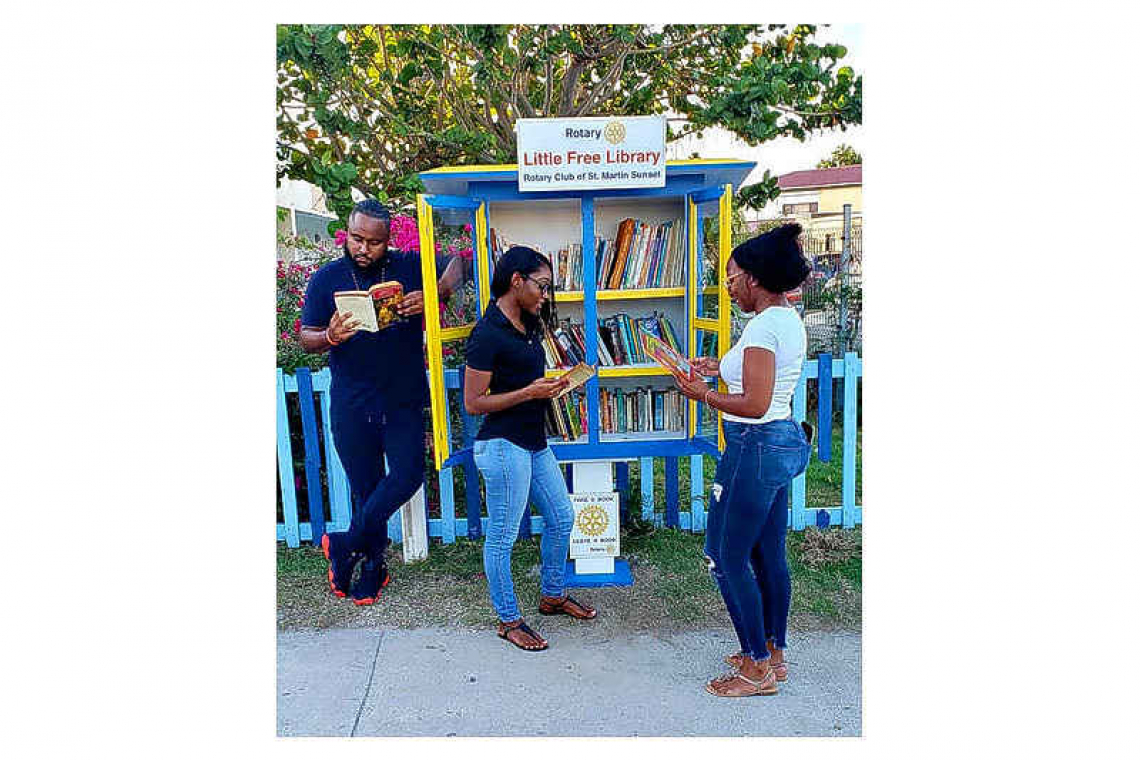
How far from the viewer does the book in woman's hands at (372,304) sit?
386cm

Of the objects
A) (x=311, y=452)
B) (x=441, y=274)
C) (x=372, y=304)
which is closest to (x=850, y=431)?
(x=441, y=274)

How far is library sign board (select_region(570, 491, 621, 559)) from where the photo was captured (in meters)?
4.24

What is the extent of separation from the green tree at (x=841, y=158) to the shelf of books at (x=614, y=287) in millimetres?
796

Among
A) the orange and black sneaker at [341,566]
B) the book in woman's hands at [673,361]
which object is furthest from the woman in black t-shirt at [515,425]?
the orange and black sneaker at [341,566]

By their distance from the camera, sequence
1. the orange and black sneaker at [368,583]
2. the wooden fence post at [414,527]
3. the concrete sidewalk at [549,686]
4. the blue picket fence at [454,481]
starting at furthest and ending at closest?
the blue picket fence at [454,481] < the wooden fence post at [414,527] < the orange and black sneaker at [368,583] < the concrete sidewalk at [549,686]

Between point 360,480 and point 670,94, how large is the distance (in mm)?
2599

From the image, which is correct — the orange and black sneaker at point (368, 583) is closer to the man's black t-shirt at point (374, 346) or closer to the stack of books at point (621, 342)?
the man's black t-shirt at point (374, 346)

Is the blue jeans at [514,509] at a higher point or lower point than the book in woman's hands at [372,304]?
lower

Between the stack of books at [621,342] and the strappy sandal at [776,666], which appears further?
the stack of books at [621,342]

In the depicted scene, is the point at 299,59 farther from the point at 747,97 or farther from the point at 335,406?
the point at 747,97

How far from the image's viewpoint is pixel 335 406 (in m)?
4.12

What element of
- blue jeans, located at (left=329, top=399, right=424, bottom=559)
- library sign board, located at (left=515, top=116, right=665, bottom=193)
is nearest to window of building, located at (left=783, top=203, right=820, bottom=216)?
library sign board, located at (left=515, top=116, right=665, bottom=193)

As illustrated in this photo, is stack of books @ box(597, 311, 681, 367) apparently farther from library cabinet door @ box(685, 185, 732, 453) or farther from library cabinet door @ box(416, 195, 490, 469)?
library cabinet door @ box(416, 195, 490, 469)

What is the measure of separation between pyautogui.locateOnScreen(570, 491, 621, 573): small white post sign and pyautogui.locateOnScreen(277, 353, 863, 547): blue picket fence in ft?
1.77
